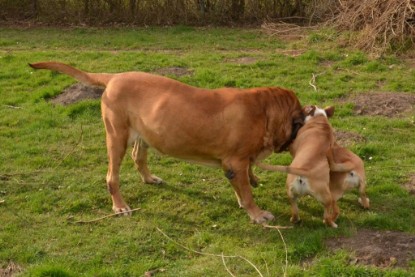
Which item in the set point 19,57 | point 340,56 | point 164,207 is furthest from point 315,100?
point 19,57

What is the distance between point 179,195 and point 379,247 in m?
2.48

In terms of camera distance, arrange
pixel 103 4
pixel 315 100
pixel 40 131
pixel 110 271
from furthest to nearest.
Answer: pixel 103 4, pixel 315 100, pixel 40 131, pixel 110 271

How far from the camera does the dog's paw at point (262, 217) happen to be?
6.30m

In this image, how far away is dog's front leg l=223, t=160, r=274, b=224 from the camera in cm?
627

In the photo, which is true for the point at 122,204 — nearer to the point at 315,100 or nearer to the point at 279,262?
the point at 279,262

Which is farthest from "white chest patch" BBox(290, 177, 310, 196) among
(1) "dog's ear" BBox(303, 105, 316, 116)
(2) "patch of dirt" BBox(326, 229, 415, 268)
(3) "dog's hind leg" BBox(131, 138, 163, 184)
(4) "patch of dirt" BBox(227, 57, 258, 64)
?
(4) "patch of dirt" BBox(227, 57, 258, 64)

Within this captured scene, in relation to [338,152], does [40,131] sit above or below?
below

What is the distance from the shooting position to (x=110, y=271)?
5.47 metres

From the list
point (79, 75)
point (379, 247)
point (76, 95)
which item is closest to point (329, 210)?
point (379, 247)

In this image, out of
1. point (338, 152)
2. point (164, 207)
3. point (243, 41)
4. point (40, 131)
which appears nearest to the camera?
point (338, 152)

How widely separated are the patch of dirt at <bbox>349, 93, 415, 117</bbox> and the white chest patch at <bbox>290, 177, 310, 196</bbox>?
3935mm

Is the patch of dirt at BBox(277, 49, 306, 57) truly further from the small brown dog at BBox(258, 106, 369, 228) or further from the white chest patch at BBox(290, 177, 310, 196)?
the white chest patch at BBox(290, 177, 310, 196)

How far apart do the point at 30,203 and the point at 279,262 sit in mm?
3032

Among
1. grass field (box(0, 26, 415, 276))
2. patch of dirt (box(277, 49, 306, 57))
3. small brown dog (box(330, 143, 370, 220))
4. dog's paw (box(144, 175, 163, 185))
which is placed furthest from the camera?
patch of dirt (box(277, 49, 306, 57))
